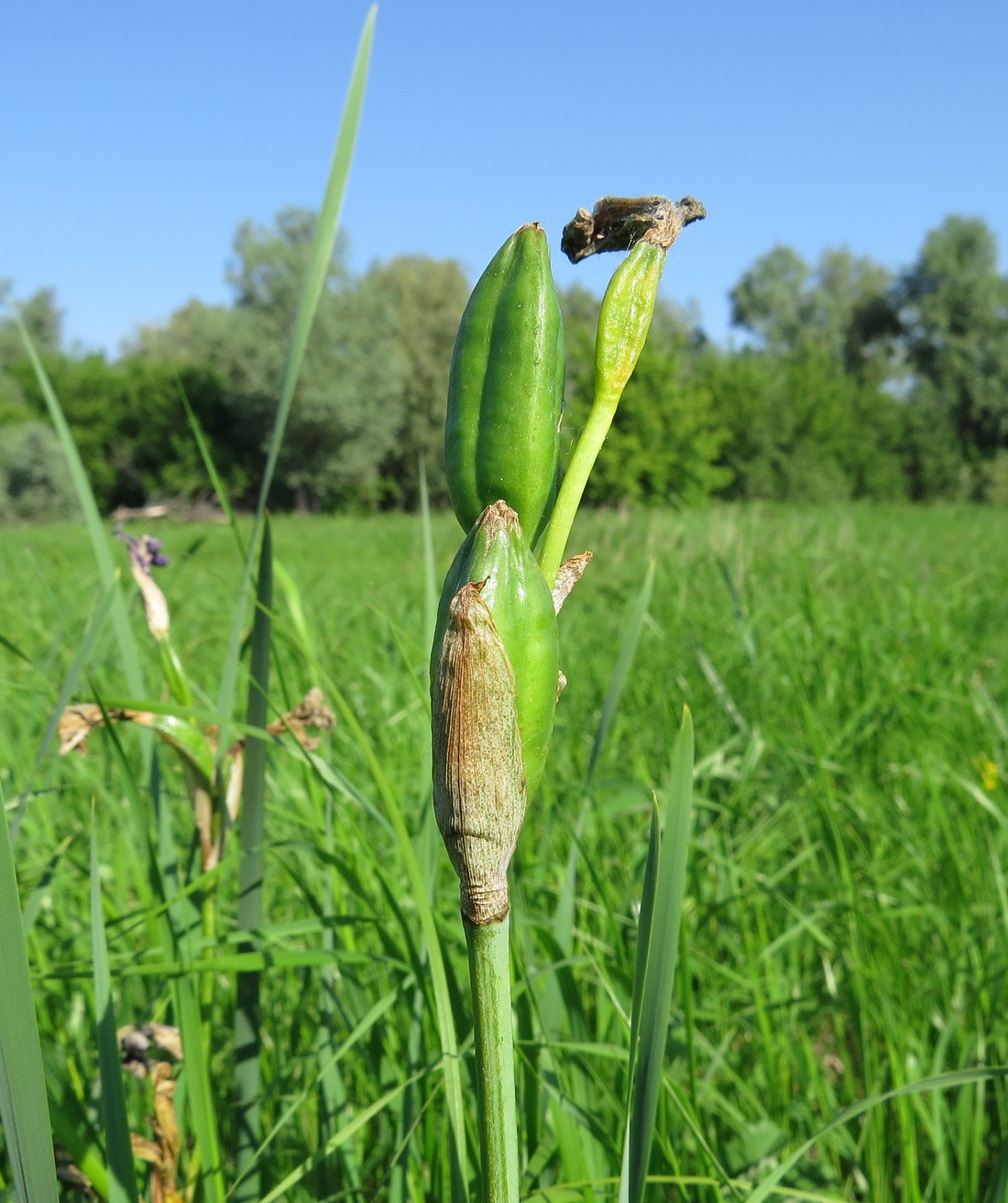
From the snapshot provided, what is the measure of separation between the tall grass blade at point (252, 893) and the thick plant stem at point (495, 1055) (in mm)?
346

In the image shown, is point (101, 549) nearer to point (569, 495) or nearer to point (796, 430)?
point (569, 495)

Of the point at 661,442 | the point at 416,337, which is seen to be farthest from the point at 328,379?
the point at 661,442

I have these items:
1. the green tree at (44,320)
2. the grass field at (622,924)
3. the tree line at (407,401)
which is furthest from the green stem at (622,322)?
the green tree at (44,320)

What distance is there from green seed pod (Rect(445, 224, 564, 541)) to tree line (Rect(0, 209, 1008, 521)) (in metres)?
20.4

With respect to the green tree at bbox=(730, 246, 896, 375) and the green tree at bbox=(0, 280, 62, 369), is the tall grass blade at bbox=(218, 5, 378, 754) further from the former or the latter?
the green tree at bbox=(0, 280, 62, 369)

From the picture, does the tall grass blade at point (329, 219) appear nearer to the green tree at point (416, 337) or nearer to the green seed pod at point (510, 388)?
the green seed pod at point (510, 388)

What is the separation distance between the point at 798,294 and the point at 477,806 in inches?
1369

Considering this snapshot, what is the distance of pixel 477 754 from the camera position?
11.0 inches

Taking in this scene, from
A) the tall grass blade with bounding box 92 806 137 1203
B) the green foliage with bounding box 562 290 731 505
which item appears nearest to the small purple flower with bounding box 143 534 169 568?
the tall grass blade with bounding box 92 806 137 1203

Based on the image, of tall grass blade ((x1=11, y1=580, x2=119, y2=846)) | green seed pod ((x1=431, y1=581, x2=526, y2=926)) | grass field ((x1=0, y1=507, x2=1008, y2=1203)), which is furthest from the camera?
grass field ((x1=0, y1=507, x2=1008, y2=1203))

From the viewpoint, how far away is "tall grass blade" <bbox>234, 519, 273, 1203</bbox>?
62cm

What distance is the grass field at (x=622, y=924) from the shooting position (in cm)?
68

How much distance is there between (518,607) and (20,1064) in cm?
20

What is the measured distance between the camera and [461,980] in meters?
0.96
